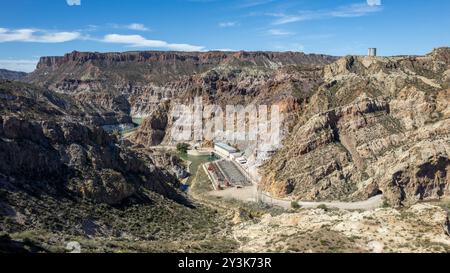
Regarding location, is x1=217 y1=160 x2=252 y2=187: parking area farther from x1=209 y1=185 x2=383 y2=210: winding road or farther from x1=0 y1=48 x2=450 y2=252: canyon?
x1=209 y1=185 x2=383 y2=210: winding road

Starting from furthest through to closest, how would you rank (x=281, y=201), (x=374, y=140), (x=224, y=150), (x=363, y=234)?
(x=224, y=150) → (x=374, y=140) → (x=281, y=201) → (x=363, y=234)

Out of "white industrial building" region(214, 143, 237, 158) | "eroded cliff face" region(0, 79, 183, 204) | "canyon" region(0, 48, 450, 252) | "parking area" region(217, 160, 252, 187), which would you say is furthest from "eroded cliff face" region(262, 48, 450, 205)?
"eroded cliff face" region(0, 79, 183, 204)

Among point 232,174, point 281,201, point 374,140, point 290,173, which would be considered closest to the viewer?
point 281,201

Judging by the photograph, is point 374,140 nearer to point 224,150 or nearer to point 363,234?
point 224,150

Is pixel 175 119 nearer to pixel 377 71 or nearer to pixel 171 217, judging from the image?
pixel 377 71

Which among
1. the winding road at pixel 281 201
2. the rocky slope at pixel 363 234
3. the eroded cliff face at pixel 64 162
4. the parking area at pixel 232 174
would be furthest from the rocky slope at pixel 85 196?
the parking area at pixel 232 174

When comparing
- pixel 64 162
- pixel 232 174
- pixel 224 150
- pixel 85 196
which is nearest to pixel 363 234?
pixel 85 196

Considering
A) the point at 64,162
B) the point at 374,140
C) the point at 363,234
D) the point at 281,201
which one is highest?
the point at 374,140

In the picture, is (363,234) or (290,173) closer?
(363,234)
